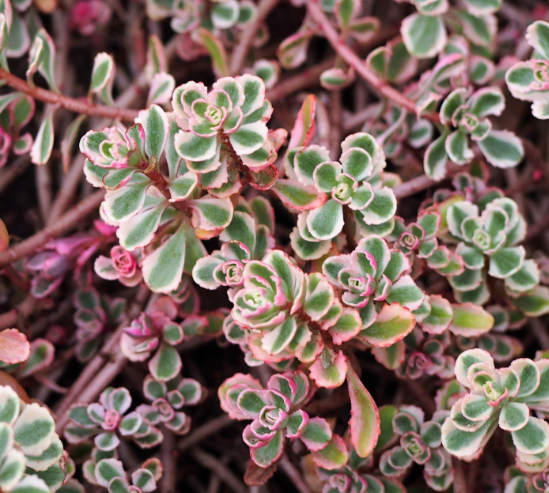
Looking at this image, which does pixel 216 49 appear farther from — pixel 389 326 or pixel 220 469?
pixel 220 469

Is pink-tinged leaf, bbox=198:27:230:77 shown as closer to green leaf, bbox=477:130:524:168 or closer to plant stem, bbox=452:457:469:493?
green leaf, bbox=477:130:524:168

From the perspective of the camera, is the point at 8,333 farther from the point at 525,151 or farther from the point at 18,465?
the point at 525,151

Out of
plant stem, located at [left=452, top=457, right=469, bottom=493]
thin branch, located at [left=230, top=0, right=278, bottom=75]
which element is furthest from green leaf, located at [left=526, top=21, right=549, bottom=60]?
plant stem, located at [left=452, top=457, right=469, bottom=493]

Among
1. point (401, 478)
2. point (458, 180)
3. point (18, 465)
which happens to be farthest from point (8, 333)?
point (458, 180)

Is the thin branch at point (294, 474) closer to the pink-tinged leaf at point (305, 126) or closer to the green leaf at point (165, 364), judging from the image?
the green leaf at point (165, 364)

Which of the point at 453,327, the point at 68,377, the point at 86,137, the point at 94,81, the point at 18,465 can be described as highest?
the point at 86,137

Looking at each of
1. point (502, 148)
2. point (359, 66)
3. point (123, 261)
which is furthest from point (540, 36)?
point (123, 261)
